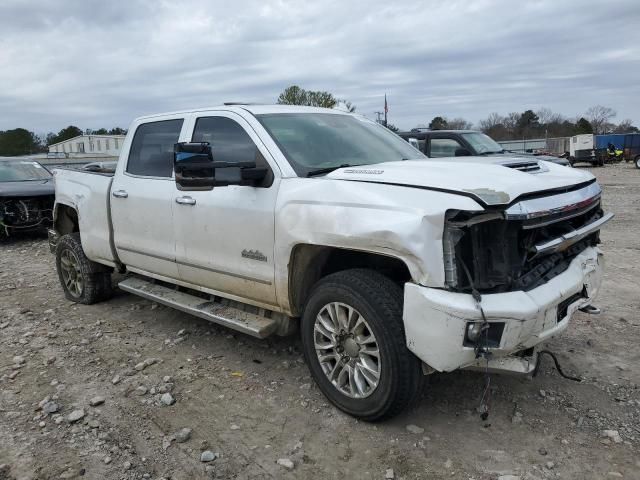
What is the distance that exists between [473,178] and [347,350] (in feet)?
4.11

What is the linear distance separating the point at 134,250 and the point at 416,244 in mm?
3091

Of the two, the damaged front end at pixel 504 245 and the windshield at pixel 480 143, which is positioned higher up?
the windshield at pixel 480 143

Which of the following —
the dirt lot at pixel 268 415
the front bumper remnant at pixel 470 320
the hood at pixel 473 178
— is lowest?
the dirt lot at pixel 268 415

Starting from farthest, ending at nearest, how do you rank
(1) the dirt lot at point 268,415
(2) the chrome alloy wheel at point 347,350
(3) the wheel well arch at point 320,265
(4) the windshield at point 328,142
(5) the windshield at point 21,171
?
(5) the windshield at point 21,171 → (4) the windshield at point 328,142 → (3) the wheel well arch at point 320,265 → (2) the chrome alloy wheel at point 347,350 → (1) the dirt lot at point 268,415

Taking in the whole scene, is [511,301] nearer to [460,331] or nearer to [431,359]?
[460,331]

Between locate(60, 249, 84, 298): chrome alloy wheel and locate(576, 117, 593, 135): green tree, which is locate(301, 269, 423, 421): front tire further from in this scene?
locate(576, 117, 593, 135): green tree

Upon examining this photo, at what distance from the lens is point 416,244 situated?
2754 millimetres

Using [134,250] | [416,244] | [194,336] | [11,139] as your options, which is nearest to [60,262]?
[134,250]

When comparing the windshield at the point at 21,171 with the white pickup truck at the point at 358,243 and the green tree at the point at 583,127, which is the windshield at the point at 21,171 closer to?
the white pickup truck at the point at 358,243

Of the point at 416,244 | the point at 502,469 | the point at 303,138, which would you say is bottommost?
the point at 502,469

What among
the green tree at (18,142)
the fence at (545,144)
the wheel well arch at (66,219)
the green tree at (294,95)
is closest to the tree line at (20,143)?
the green tree at (18,142)

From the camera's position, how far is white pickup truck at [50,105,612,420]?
2.77m

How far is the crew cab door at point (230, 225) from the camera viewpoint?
144 inches

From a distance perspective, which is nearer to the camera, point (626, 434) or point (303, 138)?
point (626, 434)
